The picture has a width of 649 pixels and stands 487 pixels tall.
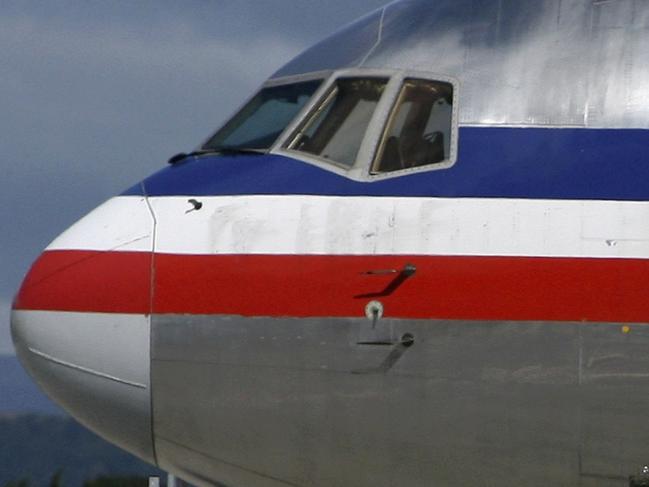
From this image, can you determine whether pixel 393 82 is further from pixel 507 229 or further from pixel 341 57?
pixel 507 229

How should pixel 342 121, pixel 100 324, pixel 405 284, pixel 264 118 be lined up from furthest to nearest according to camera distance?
pixel 264 118
pixel 342 121
pixel 100 324
pixel 405 284

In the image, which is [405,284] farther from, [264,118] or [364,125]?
[264,118]

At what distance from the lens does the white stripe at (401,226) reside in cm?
1245

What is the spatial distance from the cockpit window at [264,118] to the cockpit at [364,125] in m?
0.01

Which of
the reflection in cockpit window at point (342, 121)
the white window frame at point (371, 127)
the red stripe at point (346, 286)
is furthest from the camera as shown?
the reflection in cockpit window at point (342, 121)

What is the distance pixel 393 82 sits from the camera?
13375mm

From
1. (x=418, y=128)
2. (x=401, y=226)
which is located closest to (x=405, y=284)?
(x=401, y=226)

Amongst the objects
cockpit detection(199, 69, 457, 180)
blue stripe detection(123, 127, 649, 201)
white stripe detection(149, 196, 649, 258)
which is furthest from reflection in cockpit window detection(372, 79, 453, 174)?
white stripe detection(149, 196, 649, 258)

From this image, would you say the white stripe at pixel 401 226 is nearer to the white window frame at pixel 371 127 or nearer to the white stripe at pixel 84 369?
the white window frame at pixel 371 127

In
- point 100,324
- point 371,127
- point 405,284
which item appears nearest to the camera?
point 405,284

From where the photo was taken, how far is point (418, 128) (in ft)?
43.2

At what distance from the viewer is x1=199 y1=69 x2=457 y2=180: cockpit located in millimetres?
13078

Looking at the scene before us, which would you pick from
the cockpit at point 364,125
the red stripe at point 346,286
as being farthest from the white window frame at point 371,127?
the red stripe at point 346,286

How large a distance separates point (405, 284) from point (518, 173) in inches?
40.6
